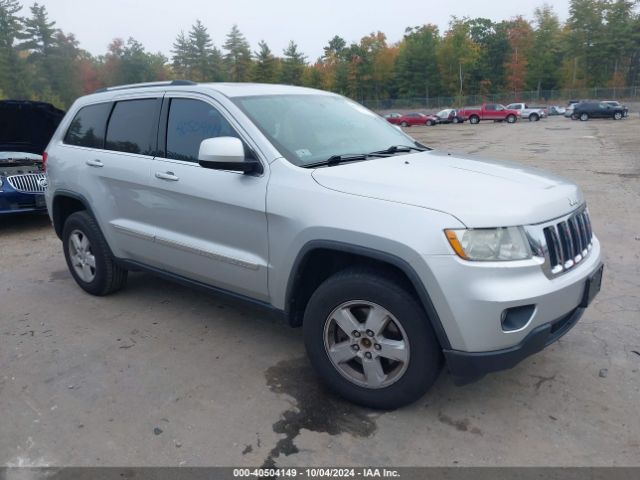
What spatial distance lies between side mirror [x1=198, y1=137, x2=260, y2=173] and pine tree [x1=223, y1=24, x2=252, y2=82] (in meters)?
88.7

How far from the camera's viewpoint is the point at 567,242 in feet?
9.53

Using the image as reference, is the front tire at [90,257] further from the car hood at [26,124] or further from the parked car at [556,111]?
the parked car at [556,111]

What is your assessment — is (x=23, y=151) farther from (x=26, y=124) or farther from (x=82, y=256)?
(x=82, y=256)

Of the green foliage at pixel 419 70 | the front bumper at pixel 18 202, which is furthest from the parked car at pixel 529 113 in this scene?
the front bumper at pixel 18 202

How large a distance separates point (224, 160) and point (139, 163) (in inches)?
49.0

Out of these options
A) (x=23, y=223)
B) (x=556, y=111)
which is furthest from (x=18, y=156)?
(x=556, y=111)

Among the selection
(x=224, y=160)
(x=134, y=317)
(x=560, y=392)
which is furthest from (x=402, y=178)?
(x=134, y=317)

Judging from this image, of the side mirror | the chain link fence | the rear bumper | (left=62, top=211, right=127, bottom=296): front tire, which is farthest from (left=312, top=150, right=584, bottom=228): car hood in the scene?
the chain link fence

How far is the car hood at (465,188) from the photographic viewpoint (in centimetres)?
265

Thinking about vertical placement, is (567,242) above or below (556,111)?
above

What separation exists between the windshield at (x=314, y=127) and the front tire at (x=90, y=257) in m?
1.95

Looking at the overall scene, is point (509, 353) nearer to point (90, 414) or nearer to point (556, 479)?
point (556, 479)

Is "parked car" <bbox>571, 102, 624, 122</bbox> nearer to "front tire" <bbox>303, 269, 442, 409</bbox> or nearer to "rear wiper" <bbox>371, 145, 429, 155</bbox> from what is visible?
"rear wiper" <bbox>371, 145, 429, 155</bbox>

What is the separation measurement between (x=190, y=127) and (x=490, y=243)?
91.6 inches
